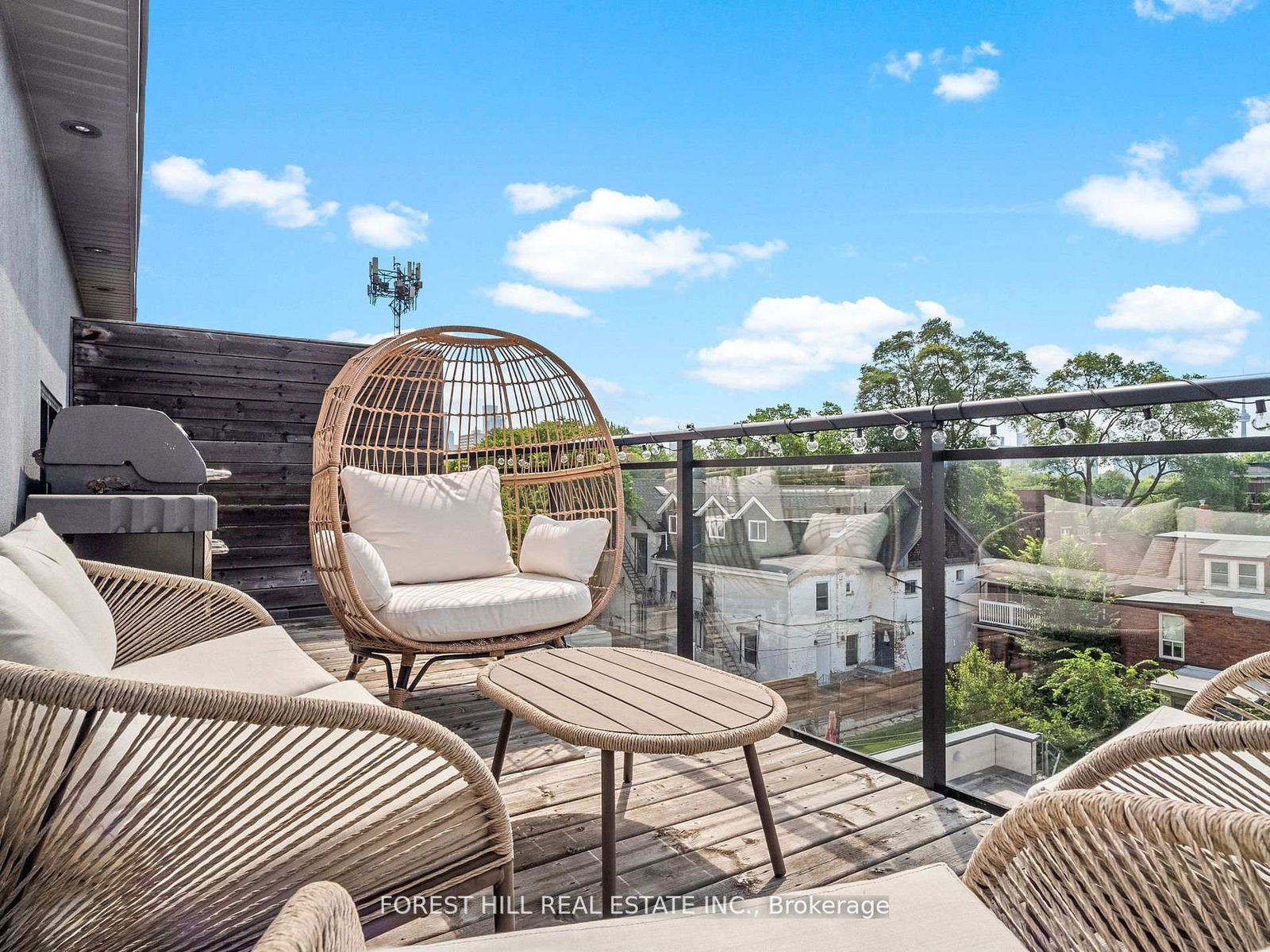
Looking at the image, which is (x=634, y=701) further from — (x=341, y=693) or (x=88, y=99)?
(x=88, y=99)

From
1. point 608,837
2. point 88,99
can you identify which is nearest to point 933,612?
point 608,837

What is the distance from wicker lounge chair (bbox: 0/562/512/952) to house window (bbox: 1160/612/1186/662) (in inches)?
58.7

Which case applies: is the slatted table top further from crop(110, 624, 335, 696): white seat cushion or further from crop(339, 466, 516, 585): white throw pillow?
crop(339, 466, 516, 585): white throw pillow

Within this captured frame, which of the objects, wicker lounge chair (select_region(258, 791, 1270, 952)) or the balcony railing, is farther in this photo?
the balcony railing

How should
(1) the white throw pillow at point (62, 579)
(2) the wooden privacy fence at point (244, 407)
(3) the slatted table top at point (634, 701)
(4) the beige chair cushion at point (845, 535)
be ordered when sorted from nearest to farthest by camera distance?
(1) the white throw pillow at point (62, 579) → (3) the slatted table top at point (634, 701) → (4) the beige chair cushion at point (845, 535) → (2) the wooden privacy fence at point (244, 407)

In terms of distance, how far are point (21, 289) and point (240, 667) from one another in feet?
5.52

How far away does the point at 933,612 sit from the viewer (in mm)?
2113

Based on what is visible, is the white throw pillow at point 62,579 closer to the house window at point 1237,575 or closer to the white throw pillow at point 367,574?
the white throw pillow at point 367,574

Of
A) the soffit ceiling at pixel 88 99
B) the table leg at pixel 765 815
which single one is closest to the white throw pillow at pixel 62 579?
the table leg at pixel 765 815

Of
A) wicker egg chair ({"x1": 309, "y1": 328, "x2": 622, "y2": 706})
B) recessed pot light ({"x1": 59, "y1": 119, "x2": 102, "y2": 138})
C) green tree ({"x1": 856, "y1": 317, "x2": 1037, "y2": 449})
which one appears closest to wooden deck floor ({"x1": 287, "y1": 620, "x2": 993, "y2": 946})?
wicker egg chair ({"x1": 309, "y1": 328, "x2": 622, "y2": 706})

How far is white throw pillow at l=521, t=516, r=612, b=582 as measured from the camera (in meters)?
3.02

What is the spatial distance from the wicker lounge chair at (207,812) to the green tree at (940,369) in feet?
106

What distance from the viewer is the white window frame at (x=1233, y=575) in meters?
1.57

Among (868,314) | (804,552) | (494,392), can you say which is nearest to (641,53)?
(494,392)
